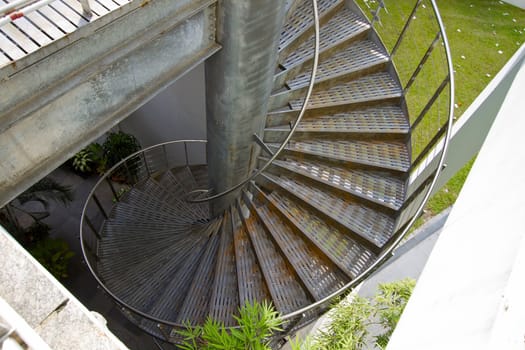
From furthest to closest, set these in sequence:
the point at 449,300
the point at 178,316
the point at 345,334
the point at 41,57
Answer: the point at 178,316 < the point at 345,334 < the point at 41,57 < the point at 449,300

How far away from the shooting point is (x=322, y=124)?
11.8 ft

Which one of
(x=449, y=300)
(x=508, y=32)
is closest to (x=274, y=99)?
(x=449, y=300)

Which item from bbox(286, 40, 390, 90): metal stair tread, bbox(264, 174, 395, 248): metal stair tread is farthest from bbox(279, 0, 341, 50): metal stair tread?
bbox(264, 174, 395, 248): metal stair tread

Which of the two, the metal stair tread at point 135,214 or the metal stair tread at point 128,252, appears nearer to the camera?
the metal stair tread at point 128,252

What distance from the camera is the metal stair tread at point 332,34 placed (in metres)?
3.62

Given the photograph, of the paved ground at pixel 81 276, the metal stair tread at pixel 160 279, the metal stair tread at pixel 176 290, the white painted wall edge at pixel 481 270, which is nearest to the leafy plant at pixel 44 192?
the paved ground at pixel 81 276

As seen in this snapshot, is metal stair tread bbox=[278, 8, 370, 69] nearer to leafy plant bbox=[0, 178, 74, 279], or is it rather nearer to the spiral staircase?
the spiral staircase

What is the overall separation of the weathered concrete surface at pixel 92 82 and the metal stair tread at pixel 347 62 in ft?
4.77

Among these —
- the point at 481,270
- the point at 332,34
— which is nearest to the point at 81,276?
the point at 332,34

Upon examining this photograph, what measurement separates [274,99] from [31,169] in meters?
2.08

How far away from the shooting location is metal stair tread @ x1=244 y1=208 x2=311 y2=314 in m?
3.23

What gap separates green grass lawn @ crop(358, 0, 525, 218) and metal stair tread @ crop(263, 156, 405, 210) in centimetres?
148

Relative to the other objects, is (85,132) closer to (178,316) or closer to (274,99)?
(274,99)

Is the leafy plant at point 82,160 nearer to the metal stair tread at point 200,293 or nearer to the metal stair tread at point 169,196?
the metal stair tread at point 169,196
